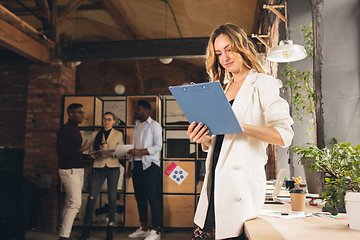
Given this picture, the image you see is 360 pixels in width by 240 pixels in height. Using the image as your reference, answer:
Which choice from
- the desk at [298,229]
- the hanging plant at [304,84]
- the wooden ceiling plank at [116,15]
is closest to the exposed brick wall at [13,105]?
the wooden ceiling plank at [116,15]

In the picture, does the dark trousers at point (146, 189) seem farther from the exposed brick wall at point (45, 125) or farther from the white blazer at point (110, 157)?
the exposed brick wall at point (45, 125)

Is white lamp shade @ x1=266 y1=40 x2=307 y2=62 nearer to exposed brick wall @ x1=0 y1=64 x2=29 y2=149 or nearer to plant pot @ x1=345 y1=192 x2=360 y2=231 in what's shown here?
plant pot @ x1=345 y1=192 x2=360 y2=231

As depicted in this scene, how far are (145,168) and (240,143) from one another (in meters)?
3.13

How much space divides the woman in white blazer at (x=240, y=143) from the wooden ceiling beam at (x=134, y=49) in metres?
3.75

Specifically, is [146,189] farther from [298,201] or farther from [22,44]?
[298,201]

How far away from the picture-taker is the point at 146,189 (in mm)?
4059

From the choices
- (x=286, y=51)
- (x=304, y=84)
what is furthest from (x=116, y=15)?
(x=286, y=51)

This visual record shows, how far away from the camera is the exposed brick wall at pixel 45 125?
188 inches

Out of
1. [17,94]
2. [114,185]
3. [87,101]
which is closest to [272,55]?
[114,185]

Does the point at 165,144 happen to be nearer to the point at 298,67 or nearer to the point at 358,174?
the point at 298,67

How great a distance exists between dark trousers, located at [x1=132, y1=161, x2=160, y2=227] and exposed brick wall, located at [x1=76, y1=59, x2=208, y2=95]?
6.85m

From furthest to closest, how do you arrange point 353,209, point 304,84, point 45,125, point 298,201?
point 45,125 < point 304,84 < point 298,201 < point 353,209

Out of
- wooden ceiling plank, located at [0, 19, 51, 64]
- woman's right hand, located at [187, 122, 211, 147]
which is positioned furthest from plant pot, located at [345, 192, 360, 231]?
wooden ceiling plank, located at [0, 19, 51, 64]

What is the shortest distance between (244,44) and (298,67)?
309 centimetres
